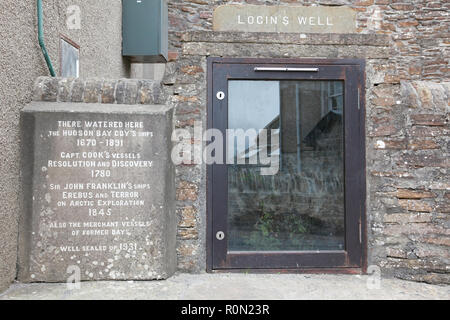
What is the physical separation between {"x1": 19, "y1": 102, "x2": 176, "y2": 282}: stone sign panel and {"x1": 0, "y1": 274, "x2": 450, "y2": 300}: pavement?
0.47 feet

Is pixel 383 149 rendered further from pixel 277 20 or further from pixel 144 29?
pixel 144 29

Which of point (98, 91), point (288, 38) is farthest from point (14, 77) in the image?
point (288, 38)

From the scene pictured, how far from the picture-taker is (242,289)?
3.00m

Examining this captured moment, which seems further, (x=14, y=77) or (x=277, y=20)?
(x=277, y=20)

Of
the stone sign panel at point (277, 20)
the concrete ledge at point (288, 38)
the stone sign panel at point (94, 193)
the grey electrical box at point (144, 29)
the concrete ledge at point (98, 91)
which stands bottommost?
the stone sign panel at point (94, 193)

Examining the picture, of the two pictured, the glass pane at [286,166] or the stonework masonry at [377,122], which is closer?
the stonework masonry at [377,122]

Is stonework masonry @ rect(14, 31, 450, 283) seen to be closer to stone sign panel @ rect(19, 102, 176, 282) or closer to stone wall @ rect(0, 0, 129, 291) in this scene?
stone sign panel @ rect(19, 102, 176, 282)

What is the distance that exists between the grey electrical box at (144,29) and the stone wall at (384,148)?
281 cm

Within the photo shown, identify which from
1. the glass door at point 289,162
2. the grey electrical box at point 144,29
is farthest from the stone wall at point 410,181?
the grey electrical box at point 144,29

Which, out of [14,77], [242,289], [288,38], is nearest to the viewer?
[14,77]

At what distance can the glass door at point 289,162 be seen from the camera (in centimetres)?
349

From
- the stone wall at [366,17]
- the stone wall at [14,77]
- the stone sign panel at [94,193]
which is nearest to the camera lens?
the stone wall at [14,77]

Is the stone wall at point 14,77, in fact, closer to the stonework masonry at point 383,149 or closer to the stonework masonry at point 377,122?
the stonework masonry at point 377,122

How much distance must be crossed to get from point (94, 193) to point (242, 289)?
4.27 feet
